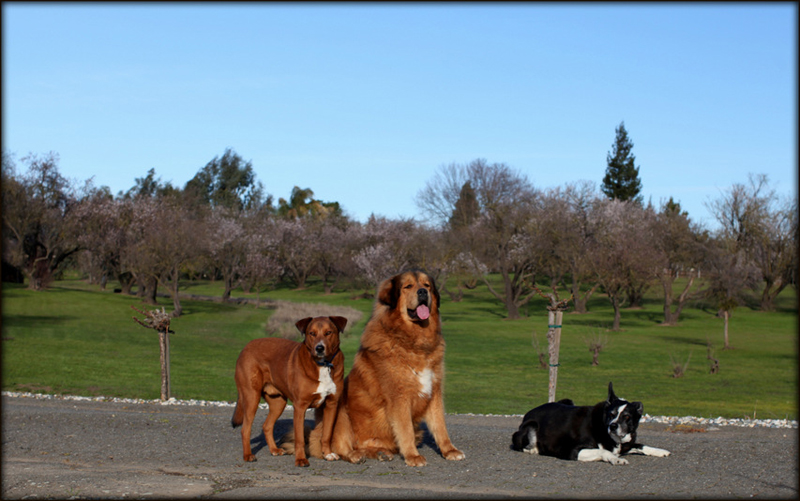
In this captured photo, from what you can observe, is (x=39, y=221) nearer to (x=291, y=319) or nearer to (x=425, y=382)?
(x=291, y=319)

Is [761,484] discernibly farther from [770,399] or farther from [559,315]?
[770,399]

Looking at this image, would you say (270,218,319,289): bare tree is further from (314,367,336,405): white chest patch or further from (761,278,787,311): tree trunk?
(314,367,336,405): white chest patch

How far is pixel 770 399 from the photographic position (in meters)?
23.9

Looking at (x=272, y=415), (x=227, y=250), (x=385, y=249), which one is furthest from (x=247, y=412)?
(x=385, y=249)

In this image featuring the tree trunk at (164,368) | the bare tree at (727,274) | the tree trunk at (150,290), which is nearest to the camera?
the tree trunk at (164,368)

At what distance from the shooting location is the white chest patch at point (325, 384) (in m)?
8.06

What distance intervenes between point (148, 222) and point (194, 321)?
20437mm

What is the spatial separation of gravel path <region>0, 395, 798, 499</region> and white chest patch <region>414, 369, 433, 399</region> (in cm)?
85

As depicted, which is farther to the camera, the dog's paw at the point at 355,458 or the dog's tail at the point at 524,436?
the dog's tail at the point at 524,436

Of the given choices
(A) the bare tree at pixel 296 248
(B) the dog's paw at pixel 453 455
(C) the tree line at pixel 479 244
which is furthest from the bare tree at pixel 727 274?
(A) the bare tree at pixel 296 248

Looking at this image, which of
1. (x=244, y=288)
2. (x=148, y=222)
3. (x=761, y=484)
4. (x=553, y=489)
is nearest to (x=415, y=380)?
(x=553, y=489)

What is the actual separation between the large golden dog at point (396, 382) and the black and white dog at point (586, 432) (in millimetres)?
1259

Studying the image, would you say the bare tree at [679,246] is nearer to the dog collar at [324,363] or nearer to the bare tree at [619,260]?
the bare tree at [619,260]

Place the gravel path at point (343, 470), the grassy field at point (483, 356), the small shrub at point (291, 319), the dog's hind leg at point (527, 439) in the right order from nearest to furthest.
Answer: the gravel path at point (343, 470)
the dog's hind leg at point (527, 439)
the grassy field at point (483, 356)
the small shrub at point (291, 319)
